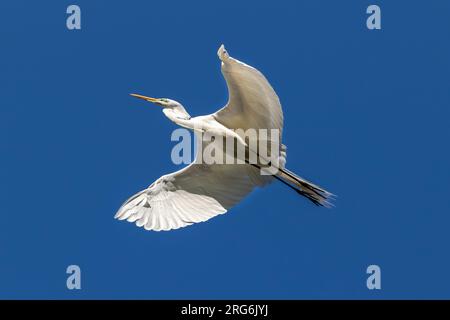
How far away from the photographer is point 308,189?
11.2 metres

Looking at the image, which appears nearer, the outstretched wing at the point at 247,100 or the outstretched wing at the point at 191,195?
the outstretched wing at the point at 247,100

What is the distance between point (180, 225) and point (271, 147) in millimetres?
1471

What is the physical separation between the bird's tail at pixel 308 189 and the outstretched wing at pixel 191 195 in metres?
0.32

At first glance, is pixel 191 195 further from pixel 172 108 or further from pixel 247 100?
pixel 247 100

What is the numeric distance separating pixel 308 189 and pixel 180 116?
1767mm

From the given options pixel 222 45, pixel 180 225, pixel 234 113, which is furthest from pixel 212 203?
pixel 222 45

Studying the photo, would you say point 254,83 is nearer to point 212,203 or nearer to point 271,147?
point 271,147

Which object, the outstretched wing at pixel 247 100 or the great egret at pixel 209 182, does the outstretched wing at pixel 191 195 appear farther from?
the outstretched wing at pixel 247 100

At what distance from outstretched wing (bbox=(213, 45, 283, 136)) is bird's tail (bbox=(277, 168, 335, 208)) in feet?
2.36

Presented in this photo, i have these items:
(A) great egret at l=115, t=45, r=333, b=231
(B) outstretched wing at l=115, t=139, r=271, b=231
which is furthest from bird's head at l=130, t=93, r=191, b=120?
(B) outstretched wing at l=115, t=139, r=271, b=231

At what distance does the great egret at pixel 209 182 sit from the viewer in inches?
420

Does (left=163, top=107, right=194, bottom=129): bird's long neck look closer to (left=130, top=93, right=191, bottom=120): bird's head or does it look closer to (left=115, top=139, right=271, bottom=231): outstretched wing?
(left=130, top=93, right=191, bottom=120): bird's head

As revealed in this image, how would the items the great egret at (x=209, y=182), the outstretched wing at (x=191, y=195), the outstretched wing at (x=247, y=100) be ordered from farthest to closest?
1. the outstretched wing at (x=191, y=195)
2. the great egret at (x=209, y=182)
3. the outstretched wing at (x=247, y=100)

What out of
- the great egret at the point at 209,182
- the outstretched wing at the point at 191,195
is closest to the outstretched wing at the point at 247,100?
the great egret at the point at 209,182
